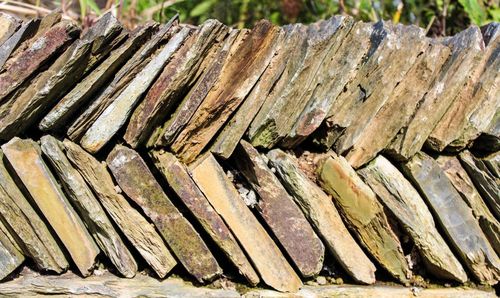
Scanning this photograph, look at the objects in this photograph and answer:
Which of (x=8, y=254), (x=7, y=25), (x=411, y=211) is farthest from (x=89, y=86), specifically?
(x=411, y=211)

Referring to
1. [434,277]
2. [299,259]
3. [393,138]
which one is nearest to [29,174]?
[299,259]

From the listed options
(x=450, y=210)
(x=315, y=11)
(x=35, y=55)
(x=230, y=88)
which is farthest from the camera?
(x=315, y=11)

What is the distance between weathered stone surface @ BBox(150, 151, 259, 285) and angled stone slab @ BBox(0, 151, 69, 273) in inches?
15.1

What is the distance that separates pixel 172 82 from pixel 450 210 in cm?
93

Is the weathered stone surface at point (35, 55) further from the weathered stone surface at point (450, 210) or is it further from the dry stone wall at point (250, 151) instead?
the weathered stone surface at point (450, 210)

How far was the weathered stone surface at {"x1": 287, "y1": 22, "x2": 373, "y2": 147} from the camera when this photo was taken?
7.22 feet

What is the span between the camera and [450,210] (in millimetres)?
2307

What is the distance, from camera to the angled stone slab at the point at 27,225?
2148 millimetres

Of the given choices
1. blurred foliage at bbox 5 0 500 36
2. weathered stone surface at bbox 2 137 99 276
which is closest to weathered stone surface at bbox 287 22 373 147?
weathered stone surface at bbox 2 137 99 276

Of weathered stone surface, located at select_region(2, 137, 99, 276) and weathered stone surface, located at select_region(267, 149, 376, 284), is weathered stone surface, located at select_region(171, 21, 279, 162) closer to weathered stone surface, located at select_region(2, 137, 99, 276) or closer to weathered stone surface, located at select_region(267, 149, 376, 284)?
weathered stone surface, located at select_region(267, 149, 376, 284)

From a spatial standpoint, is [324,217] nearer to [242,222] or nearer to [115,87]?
[242,222]

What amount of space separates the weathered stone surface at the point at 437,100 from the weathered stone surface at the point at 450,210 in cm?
6

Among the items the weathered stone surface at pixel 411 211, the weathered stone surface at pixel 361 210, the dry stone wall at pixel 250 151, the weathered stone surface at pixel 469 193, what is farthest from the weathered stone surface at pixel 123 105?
the weathered stone surface at pixel 469 193

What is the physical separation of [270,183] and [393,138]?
40 centimetres
